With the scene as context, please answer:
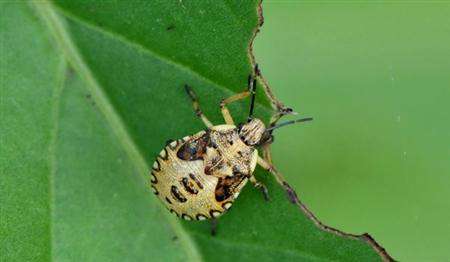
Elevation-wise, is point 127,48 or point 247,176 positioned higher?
point 127,48

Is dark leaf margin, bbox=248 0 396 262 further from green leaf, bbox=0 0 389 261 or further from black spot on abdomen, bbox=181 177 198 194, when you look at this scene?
black spot on abdomen, bbox=181 177 198 194

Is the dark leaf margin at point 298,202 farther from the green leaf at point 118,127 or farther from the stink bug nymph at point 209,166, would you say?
the stink bug nymph at point 209,166

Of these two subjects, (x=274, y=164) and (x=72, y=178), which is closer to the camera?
(x=72, y=178)

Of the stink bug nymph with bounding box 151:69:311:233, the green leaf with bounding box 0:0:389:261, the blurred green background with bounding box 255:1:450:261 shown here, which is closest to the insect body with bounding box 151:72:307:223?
the stink bug nymph with bounding box 151:69:311:233

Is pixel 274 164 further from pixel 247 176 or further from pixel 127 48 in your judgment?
pixel 127 48

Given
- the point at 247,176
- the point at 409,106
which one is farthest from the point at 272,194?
the point at 409,106

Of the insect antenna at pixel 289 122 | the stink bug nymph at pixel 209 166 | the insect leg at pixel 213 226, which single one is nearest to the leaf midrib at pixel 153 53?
the stink bug nymph at pixel 209 166
